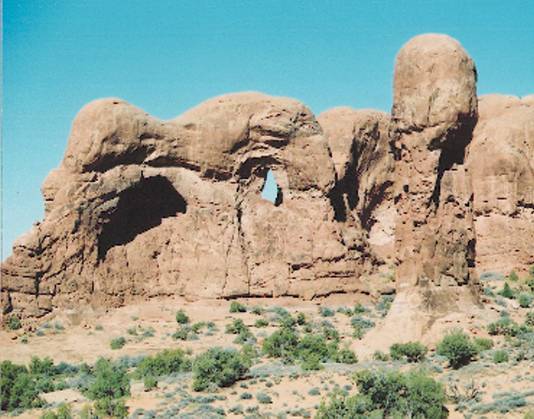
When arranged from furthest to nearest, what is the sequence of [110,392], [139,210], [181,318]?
1. [139,210]
2. [181,318]
3. [110,392]

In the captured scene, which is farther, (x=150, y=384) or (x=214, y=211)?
(x=214, y=211)

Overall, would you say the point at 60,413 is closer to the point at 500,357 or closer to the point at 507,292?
the point at 500,357

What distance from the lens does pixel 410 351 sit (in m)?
26.0

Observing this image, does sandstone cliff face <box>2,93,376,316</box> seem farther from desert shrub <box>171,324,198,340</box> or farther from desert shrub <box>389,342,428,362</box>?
desert shrub <box>389,342,428,362</box>

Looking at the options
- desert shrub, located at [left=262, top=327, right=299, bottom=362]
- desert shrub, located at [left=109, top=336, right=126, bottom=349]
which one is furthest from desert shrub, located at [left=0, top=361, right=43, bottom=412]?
desert shrub, located at [left=262, top=327, right=299, bottom=362]

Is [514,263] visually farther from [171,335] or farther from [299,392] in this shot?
[299,392]

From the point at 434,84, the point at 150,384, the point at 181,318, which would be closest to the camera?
the point at 150,384

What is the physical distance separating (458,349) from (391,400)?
3.46m

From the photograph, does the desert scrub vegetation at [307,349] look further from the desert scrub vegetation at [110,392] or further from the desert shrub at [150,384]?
the desert scrub vegetation at [110,392]

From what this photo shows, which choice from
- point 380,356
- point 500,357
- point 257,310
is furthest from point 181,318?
point 500,357

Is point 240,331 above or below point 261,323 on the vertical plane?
below

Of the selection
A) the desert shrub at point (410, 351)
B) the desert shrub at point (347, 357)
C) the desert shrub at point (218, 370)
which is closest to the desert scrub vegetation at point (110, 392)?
the desert shrub at point (218, 370)

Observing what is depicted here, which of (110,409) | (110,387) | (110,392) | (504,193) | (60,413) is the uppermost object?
(504,193)

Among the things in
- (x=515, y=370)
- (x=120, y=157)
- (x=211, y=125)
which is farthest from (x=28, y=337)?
(x=515, y=370)
